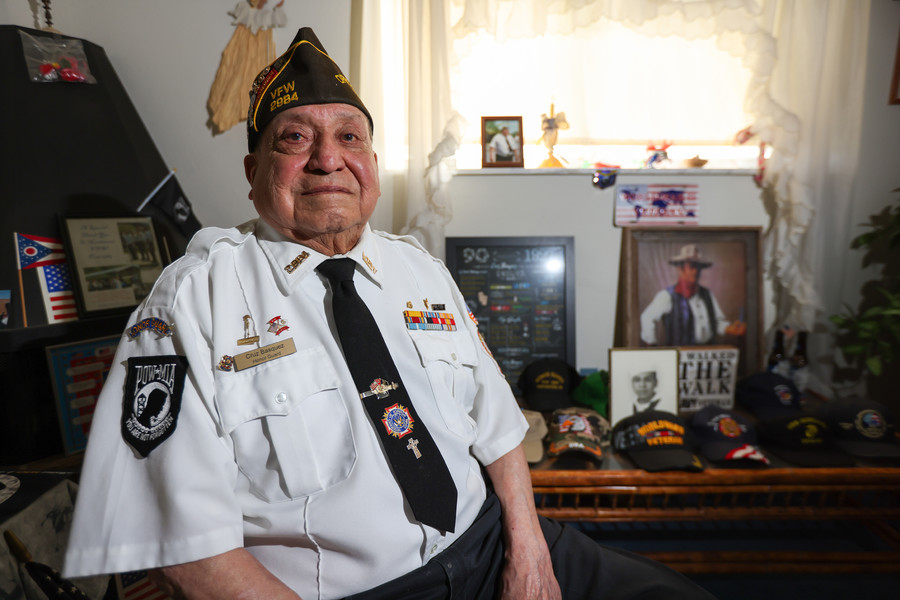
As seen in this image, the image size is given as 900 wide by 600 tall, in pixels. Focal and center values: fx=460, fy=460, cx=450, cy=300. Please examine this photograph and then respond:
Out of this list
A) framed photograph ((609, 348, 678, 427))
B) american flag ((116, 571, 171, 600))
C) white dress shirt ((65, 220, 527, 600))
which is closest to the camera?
white dress shirt ((65, 220, 527, 600))

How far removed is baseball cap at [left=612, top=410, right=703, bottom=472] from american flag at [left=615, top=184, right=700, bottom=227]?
874mm

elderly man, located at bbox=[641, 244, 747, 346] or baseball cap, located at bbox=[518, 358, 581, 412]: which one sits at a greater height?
elderly man, located at bbox=[641, 244, 747, 346]

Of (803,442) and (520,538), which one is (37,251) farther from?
(803,442)

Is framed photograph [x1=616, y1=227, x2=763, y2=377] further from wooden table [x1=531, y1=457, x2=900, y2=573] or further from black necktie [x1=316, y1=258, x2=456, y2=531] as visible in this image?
black necktie [x1=316, y1=258, x2=456, y2=531]

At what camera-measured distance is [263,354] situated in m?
0.90

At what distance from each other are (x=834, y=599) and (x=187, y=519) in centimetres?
198

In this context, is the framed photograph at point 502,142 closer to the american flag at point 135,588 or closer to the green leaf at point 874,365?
the green leaf at point 874,365

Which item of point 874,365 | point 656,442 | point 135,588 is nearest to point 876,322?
point 874,365

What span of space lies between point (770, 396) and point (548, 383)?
34.5 inches

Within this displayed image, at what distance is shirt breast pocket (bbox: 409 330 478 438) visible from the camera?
1.06 metres

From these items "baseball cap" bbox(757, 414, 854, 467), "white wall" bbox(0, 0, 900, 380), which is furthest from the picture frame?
"baseball cap" bbox(757, 414, 854, 467)

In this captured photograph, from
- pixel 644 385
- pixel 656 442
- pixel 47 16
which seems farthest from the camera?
pixel 47 16

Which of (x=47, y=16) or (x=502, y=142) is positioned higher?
(x=47, y=16)

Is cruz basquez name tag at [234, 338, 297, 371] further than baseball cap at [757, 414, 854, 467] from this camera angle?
No
